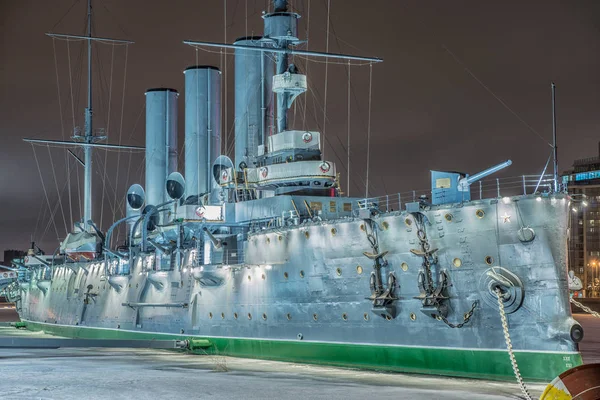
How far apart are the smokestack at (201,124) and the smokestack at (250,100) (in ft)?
19.9

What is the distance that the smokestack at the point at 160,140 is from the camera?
42719 millimetres

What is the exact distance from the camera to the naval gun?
21125mm

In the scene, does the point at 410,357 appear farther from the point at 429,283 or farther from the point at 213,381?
the point at 213,381

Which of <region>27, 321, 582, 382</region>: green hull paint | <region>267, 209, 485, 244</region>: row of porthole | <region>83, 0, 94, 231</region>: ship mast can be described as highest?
<region>83, 0, 94, 231</region>: ship mast

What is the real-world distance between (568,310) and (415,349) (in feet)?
13.4

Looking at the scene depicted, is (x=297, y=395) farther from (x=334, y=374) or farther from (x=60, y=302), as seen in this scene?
(x=60, y=302)

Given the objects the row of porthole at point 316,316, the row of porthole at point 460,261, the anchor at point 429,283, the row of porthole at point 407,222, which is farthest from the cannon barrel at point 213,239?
the row of porthole at point 460,261

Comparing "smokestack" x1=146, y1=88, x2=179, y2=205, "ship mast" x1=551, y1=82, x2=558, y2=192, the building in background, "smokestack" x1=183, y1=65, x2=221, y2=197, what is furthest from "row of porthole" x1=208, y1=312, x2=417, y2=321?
the building in background

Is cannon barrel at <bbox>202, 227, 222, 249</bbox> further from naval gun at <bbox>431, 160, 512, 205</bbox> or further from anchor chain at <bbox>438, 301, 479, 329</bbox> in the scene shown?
anchor chain at <bbox>438, 301, 479, 329</bbox>

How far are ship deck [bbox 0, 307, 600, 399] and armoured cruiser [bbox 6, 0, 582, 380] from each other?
96 cm

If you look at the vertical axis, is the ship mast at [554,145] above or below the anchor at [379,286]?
above

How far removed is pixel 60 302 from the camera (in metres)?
44.0

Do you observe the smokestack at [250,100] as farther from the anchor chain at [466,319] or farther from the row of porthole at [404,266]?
the anchor chain at [466,319]

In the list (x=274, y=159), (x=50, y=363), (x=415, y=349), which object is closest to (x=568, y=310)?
(x=415, y=349)
